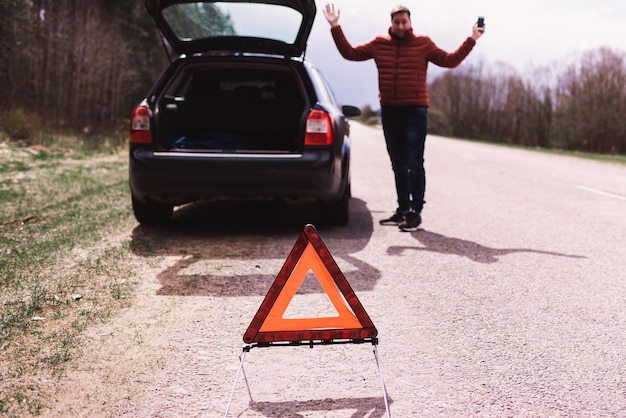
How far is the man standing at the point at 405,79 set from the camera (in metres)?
6.83

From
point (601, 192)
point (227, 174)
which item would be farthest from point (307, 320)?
point (601, 192)

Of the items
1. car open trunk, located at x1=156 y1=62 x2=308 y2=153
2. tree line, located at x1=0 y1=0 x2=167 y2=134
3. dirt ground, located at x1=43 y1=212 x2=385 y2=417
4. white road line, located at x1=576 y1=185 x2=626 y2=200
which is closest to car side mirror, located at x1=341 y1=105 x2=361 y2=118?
car open trunk, located at x1=156 y1=62 x2=308 y2=153

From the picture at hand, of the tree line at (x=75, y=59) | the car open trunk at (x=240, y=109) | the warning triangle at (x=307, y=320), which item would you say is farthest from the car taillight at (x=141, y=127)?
the tree line at (x=75, y=59)

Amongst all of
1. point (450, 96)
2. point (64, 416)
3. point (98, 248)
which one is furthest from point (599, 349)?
point (450, 96)

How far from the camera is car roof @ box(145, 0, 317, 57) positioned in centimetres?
623

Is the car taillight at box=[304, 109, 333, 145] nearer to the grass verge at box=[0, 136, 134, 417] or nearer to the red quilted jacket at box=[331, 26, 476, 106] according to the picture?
the red quilted jacket at box=[331, 26, 476, 106]

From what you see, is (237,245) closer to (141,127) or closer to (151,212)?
(151,212)

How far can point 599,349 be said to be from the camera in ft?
11.6

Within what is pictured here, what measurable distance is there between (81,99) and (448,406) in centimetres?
3683

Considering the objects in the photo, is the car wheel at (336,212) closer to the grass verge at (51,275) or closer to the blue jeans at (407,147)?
the blue jeans at (407,147)

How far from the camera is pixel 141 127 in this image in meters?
6.28

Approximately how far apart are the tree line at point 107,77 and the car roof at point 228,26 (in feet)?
76.9

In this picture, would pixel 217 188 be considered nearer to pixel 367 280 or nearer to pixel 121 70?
pixel 367 280

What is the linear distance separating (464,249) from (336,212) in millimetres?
1514
